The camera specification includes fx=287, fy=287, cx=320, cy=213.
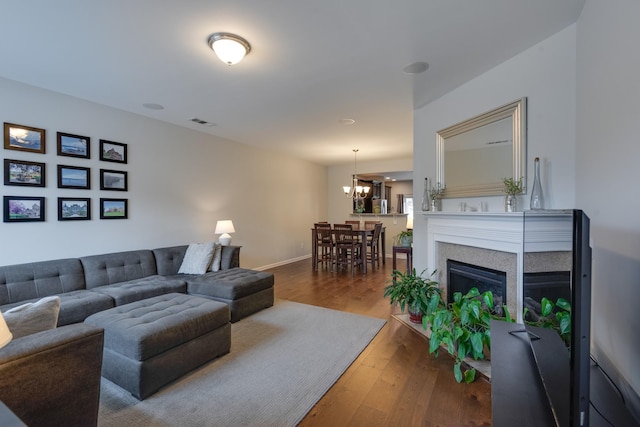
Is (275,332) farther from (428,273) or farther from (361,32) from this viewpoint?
(361,32)

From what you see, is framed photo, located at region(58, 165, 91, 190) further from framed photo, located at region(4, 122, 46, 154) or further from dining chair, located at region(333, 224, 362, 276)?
dining chair, located at region(333, 224, 362, 276)

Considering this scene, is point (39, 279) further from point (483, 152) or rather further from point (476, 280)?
point (483, 152)

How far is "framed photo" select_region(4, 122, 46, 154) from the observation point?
283cm

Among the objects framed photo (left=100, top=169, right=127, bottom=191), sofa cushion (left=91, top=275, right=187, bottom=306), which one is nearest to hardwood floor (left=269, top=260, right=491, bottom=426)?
sofa cushion (left=91, top=275, right=187, bottom=306)

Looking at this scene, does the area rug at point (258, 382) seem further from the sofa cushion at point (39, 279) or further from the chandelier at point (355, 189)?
the chandelier at point (355, 189)

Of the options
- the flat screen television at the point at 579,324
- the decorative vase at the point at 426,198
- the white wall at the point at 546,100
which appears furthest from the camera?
the decorative vase at the point at 426,198

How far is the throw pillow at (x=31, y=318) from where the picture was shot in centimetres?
130

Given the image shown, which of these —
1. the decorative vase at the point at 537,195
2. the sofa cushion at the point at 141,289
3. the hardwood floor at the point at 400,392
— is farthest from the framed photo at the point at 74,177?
the decorative vase at the point at 537,195

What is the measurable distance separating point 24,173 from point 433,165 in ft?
14.4

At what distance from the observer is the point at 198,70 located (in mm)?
2643

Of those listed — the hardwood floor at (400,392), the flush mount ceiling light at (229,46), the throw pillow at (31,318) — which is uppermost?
the flush mount ceiling light at (229,46)

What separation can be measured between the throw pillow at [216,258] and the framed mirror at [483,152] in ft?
9.93

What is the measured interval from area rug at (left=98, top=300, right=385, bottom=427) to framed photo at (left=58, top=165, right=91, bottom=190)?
2341mm

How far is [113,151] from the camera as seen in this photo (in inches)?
144
